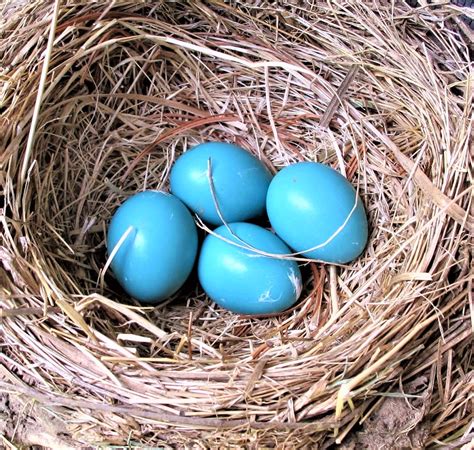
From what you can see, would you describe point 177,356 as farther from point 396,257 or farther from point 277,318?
point 396,257

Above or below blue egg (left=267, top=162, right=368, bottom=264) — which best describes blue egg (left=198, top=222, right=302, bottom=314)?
below

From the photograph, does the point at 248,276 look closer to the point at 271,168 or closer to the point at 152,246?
the point at 152,246

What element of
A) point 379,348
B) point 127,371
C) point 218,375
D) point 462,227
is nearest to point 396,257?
point 462,227

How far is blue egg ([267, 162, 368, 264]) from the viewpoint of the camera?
4.49 feet

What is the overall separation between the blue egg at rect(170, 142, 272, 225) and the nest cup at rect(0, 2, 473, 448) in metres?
0.12

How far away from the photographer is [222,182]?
1.44 metres

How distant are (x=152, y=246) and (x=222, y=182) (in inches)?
8.2

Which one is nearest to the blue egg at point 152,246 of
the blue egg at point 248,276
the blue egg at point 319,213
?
the blue egg at point 248,276

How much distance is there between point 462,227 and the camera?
127 centimetres

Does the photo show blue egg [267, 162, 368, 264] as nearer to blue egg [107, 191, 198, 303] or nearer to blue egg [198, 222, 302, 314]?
blue egg [198, 222, 302, 314]

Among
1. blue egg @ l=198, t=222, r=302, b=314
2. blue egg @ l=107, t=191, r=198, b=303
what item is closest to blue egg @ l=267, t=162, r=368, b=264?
blue egg @ l=198, t=222, r=302, b=314

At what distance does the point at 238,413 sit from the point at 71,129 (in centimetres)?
74

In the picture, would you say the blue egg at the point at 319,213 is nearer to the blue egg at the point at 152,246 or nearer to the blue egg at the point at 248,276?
the blue egg at the point at 248,276

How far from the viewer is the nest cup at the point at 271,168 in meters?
1.14
